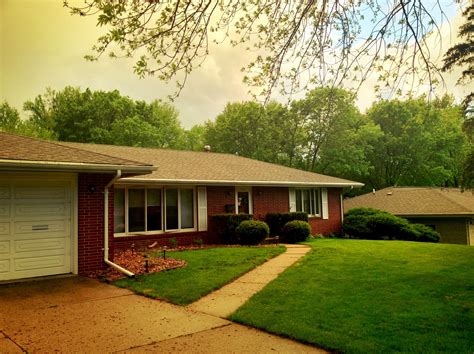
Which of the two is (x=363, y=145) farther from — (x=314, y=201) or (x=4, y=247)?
(x=4, y=247)

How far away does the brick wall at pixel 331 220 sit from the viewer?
19.2m

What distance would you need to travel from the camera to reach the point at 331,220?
1989 cm

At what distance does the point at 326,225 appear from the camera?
19.6 metres

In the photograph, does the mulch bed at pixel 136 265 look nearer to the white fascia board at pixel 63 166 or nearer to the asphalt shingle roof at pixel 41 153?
the white fascia board at pixel 63 166

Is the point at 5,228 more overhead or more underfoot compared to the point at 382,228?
more overhead

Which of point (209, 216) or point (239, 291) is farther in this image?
point (209, 216)

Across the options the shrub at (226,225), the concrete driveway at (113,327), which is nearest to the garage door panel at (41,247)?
the concrete driveway at (113,327)

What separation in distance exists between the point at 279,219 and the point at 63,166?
34.1 ft

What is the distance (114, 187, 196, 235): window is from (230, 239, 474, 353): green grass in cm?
604

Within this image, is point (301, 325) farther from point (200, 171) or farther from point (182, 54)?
point (200, 171)

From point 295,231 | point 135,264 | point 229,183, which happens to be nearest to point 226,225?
point 229,183

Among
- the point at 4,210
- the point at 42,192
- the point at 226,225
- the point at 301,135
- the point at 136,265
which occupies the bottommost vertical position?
the point at 136,265

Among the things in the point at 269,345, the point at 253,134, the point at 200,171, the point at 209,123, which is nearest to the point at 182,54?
the point at 269,345

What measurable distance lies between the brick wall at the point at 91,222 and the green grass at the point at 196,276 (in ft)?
4.30
